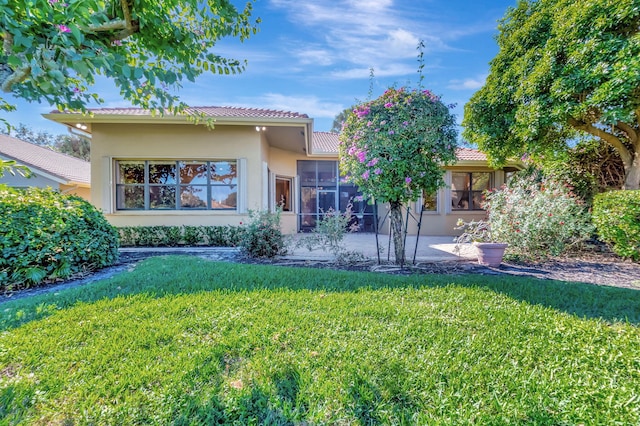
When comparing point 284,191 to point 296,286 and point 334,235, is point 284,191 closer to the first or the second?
point 334,235

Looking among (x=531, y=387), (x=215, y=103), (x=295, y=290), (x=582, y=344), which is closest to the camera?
(x=531, y=387)

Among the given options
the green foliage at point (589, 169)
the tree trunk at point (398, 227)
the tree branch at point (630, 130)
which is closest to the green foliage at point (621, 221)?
the green foliage at point (589, 169)

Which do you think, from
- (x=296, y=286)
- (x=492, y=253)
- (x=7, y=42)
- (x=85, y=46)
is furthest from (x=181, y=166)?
(x=492, y=253)

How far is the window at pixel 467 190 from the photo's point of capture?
42.6 feet

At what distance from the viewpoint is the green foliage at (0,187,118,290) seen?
4727mm

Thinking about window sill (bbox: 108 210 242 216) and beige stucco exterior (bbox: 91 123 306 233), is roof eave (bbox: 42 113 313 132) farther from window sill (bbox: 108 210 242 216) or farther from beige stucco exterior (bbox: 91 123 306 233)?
window sill (bbox: 108 210 242 216)

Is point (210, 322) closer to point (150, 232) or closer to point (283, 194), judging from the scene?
point (150, 232)

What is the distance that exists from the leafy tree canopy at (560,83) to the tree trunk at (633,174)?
0.08ft

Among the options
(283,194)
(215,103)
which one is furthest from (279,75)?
(283,194)

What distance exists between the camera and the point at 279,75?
10.4 m

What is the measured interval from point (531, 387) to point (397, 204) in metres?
4.32

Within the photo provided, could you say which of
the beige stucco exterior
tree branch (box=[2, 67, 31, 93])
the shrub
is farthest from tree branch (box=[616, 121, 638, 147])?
tree branch (box=[2, 67, 31, 93])

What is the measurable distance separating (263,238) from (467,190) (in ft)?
33.6

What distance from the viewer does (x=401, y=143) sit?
5.50 metres
